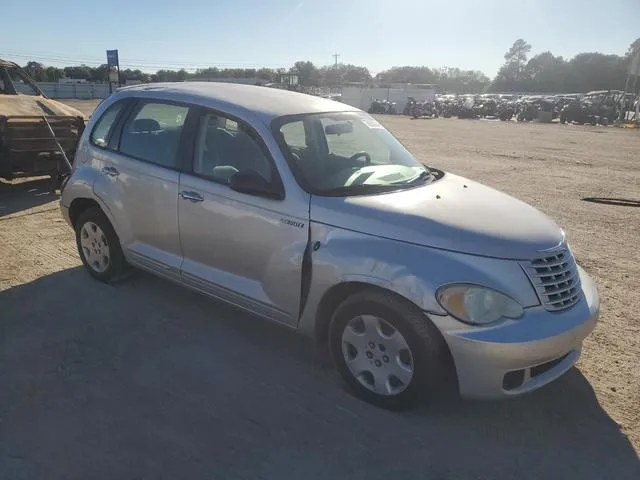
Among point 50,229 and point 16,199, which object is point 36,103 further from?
point 50,229

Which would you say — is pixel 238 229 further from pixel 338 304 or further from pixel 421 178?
pixel 421 178

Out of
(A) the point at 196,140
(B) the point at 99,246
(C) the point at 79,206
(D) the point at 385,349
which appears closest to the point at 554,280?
(D) the point at 385,349

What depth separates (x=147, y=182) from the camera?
4.34 meters

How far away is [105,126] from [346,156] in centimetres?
231

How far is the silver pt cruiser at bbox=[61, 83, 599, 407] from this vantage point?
9.59 ft

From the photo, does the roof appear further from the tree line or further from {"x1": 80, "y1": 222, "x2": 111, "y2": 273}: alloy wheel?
the tree line

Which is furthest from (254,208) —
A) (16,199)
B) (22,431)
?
(16,199)

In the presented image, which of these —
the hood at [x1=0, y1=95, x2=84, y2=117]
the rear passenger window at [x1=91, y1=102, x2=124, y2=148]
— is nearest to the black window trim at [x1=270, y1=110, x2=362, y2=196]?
the rear passenger window at [x1=91, y1=102, x2=124, y2=148]

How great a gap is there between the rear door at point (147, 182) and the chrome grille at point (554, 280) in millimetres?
2584

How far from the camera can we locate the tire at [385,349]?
2.96 m

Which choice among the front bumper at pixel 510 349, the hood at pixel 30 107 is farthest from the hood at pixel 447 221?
the hood at pixel 30 107

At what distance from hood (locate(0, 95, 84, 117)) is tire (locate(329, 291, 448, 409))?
767cm

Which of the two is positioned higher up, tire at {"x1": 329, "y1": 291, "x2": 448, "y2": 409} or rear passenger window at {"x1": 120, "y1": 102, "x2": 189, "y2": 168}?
rear passenger window at {"x1": 120, "y1": 102, "x2": 189, "y2": 168}

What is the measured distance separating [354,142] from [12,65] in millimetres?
8708
